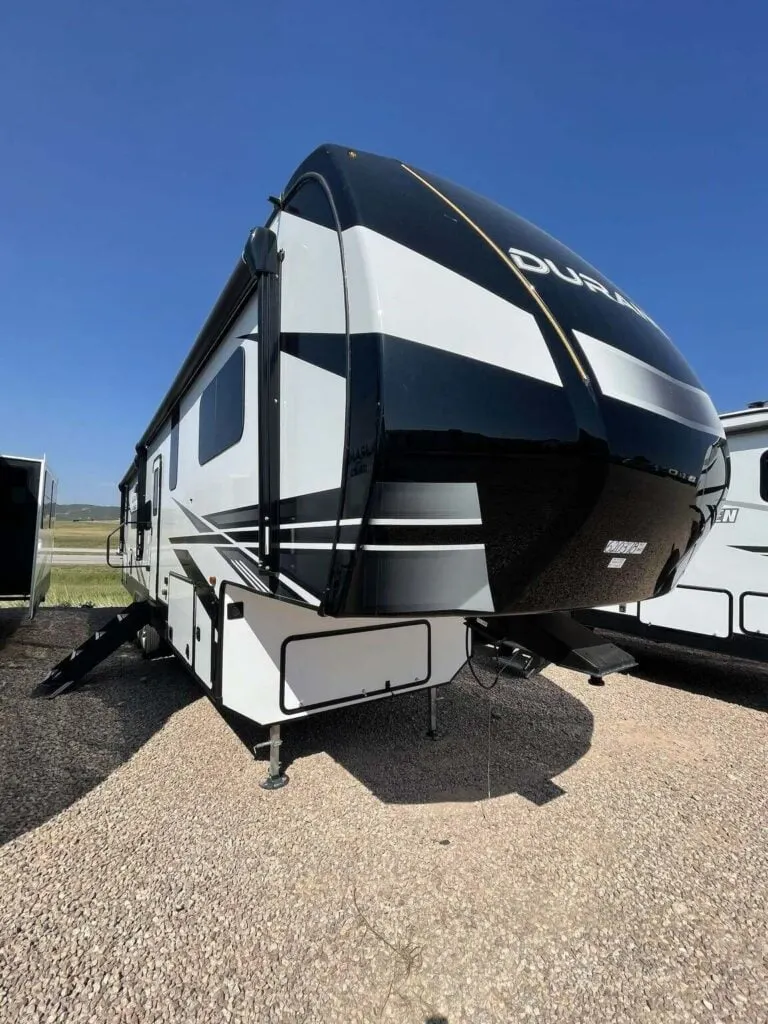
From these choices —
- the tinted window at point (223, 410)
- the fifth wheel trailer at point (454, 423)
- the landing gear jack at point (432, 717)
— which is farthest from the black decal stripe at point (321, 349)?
the landing gear jack at point (432, 717)

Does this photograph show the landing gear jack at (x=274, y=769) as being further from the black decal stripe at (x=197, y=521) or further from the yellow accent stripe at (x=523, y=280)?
the yellow accent stripe at (x=523, y=280)

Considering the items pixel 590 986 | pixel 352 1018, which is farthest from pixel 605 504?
pixel 352 1018

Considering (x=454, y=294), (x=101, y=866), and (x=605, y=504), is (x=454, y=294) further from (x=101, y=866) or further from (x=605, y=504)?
(x=101, y=866)

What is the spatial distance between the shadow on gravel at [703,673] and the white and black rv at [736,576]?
64 centimetres

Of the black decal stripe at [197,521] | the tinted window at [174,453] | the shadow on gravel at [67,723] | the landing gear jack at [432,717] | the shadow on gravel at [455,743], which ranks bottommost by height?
the shadow on gravel at [67,723]

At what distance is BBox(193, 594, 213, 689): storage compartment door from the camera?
3277mm

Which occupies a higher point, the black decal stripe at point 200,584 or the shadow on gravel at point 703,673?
the black decal stripe at point 200,584

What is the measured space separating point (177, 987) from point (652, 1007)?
5.20 ft

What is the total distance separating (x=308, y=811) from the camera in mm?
2939

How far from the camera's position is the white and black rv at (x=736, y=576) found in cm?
467

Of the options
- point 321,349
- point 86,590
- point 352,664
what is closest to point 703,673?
point 352,664

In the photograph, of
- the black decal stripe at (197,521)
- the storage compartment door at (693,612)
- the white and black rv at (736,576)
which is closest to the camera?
the black decal stripe at (197,521)

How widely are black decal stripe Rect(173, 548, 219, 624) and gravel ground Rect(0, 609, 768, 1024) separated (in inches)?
40.6

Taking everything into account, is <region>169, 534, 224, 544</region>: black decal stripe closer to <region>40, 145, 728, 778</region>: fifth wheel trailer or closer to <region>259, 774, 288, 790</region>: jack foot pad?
<region>40, 145, 728, 778</region>: fifth wheel trailer
